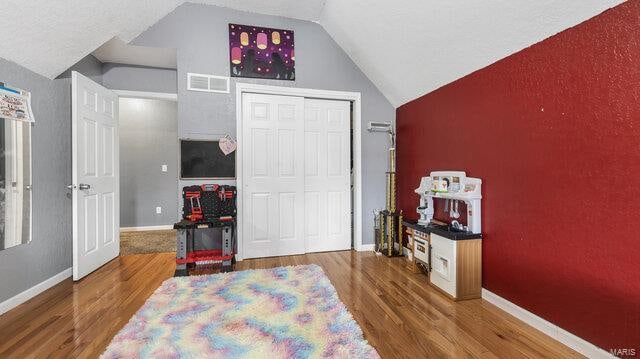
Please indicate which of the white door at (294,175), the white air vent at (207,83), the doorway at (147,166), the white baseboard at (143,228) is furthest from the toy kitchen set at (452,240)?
the white baseboard at (143,228)

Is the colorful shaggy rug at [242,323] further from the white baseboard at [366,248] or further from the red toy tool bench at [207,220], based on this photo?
the white baseboard at [366,248]

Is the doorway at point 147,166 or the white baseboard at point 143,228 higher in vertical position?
the doorway at point 147,166

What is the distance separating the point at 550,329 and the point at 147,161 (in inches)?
234

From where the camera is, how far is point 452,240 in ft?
7.43

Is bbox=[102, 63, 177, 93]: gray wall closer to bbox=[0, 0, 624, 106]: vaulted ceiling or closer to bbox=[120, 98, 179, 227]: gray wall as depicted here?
bbox=[0, 0, 624, 106]: vaulted ceiling

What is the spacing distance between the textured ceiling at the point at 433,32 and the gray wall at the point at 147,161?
3.65m

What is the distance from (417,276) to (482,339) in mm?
1045

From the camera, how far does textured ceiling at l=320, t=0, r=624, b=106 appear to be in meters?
1.72

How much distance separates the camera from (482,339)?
171 cm

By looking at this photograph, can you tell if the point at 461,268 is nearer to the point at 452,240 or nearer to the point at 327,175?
the point at 452,240

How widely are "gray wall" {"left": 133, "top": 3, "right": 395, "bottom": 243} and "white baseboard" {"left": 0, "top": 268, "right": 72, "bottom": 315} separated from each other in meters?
1.79

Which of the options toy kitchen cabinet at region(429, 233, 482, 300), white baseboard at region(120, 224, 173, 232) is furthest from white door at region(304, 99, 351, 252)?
white baseboard at region(120, 224, 173, 232)

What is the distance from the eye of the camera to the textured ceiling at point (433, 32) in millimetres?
1721

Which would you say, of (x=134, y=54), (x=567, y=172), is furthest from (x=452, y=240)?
A: (x=134, y=54)
